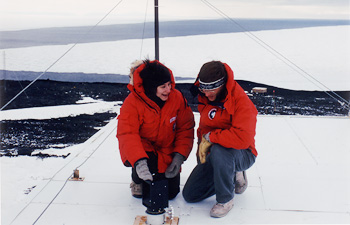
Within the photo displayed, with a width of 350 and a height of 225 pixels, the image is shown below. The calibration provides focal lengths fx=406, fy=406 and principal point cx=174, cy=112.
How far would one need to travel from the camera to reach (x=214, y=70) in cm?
200

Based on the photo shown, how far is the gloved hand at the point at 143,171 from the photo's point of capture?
1990 millimetres

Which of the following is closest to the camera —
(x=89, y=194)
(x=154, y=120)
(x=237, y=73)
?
(x=154, y=120)

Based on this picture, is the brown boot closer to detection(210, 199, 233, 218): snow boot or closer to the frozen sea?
detection(210, 199, 233, 218): snow boot

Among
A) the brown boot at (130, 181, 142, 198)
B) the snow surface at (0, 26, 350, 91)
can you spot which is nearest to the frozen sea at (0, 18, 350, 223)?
the snow surface at (0, 26, 350, 91)

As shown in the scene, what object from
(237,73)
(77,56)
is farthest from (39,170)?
(77,56)

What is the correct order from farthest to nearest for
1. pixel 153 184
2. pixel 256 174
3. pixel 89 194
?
1. pixel 256 174
2. pixel 89 194
3. pixel 153 184

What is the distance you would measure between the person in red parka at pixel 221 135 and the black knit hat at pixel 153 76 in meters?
0.18

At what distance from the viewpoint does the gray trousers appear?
206 centimetres

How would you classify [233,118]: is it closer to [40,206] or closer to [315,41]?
[40,206]

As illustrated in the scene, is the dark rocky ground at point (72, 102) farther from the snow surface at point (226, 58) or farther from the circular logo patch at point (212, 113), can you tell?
the circular logo patch at point (212, 113)

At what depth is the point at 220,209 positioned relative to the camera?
2.09m

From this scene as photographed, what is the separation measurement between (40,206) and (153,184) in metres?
0.69

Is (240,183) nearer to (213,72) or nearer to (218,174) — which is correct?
(218,174)

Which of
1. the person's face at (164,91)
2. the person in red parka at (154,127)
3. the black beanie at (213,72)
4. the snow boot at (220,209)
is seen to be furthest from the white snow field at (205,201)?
the black beanie at (213,72)
